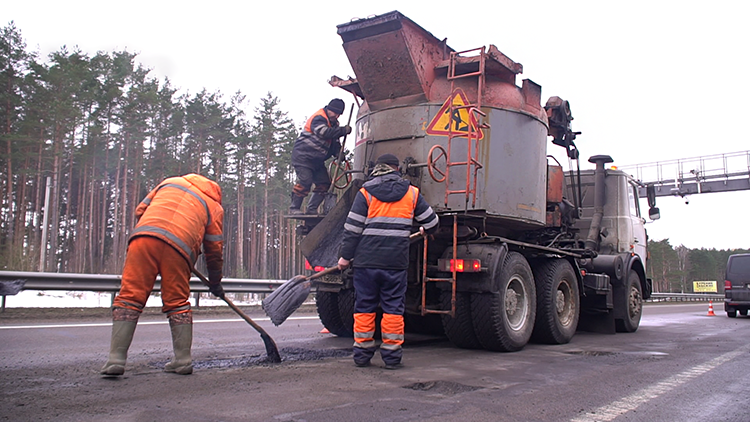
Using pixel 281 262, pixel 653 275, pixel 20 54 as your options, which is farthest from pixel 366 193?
pixel 653 275

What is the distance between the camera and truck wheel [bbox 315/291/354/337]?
7.16 metres

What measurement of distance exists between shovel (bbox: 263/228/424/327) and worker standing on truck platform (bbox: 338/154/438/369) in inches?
15.2

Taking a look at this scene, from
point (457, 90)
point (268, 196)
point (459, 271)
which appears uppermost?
point (268, 196)

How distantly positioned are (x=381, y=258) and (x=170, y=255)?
170 centimetres

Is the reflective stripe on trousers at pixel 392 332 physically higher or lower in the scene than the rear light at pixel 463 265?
lower

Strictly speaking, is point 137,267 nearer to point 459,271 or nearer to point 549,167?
point 459,271

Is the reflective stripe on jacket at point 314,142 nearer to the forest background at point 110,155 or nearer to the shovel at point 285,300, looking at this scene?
the shovel at point 285,300

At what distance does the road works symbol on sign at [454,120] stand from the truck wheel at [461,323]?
1.78m

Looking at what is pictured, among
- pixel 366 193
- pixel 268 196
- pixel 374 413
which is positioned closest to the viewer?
pixel 374 413

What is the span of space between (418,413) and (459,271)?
2.67 m

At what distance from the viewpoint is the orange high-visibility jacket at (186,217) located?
4176mm

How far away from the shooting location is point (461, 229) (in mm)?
6055

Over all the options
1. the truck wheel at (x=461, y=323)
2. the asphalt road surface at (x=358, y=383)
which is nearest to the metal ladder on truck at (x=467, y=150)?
the truck wheel at (x=461, y=323)

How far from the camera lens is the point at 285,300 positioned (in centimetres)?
520
